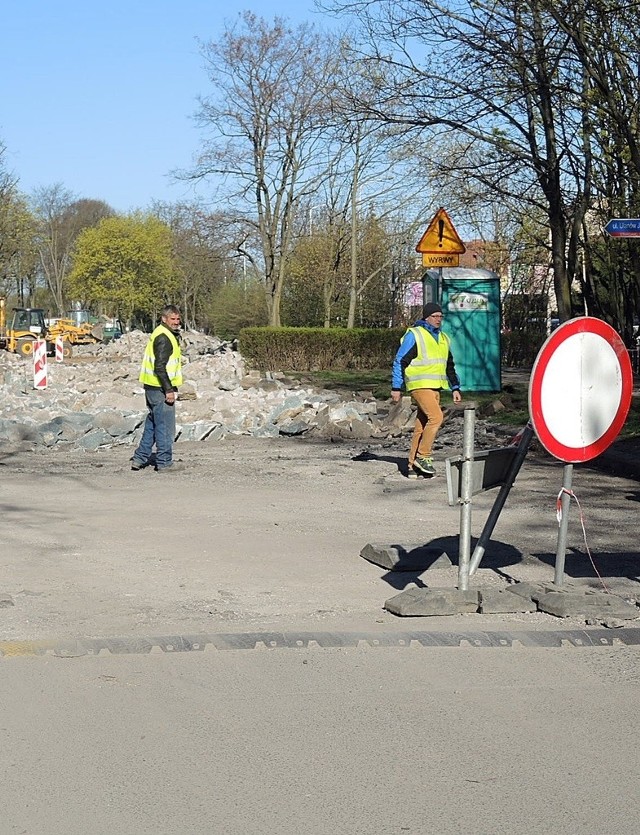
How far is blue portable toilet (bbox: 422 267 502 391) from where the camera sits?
22.8 meters

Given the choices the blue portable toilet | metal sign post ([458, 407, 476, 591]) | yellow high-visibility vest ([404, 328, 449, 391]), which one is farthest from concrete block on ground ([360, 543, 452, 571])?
the blue portable toilet

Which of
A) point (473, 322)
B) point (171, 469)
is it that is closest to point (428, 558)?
point (171, 469)

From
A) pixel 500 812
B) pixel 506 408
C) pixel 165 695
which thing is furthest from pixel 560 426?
pixel 506 408

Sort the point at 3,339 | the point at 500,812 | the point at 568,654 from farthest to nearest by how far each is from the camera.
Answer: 1. the point at 3,339
2. the point at 568,654
3. the point at 500,812

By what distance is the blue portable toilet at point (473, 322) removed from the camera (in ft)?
74.6

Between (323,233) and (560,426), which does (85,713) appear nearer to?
(560,426)

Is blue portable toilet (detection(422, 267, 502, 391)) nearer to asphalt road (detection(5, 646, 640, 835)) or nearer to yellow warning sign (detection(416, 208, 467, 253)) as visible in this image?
yellow warning sign (detection(416, 208, 467, 253))

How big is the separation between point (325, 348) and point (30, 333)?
27.4m

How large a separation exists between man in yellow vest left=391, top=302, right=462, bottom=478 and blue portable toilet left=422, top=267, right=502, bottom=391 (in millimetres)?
9507

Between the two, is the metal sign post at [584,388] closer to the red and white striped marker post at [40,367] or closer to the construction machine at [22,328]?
the red and white striped marker post at [40,367]

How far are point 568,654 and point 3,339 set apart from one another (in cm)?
6208

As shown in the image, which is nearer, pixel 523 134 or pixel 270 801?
pixel 270 801

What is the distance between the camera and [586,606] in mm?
6875

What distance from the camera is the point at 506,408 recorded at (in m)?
19.8
